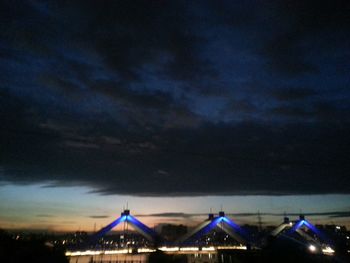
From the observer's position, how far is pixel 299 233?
10806 cm

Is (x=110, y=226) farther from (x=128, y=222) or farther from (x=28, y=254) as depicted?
(x=28, y=254)

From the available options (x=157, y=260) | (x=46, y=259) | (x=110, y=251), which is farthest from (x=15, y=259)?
(x=110, y=251)

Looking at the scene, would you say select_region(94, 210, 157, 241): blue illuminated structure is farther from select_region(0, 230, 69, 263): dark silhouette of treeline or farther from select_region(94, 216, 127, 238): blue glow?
select_region(0, 230, 69, 263): dark silhouette of treeline

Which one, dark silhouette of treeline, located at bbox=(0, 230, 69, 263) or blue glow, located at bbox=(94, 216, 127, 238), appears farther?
blue glow, located at bbox=(94, 216, 127, 238)

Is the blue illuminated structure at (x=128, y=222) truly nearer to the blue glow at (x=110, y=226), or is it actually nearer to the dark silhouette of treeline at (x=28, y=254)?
the blue glow at (x=110, y=226)

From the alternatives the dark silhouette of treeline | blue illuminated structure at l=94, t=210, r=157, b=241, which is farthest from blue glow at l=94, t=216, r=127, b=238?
the dark silhouette of treeline

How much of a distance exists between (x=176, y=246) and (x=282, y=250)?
2123 inches

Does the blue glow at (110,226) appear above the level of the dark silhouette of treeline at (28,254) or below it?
above

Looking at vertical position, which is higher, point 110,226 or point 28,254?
point 110,226

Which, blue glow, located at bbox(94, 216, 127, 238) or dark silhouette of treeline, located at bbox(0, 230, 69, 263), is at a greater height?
blue glow, located at bbox(94, 216, 127, 238)

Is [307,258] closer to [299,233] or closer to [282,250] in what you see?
[282,250]

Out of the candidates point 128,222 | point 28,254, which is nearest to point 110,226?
point 128,222

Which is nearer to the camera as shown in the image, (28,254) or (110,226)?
(28,254)

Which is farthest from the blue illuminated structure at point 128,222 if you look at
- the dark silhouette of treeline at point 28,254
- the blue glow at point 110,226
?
the dark silhouette of treeline at point 28,254
